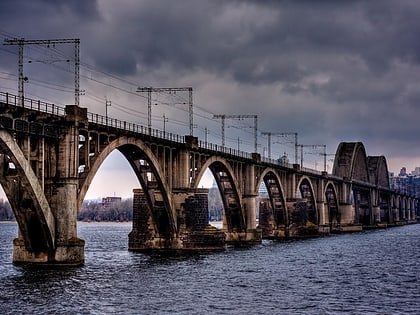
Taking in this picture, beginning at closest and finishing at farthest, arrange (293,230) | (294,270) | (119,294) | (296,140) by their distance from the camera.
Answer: (119,294) → (294,270) → (293,230) → (296,140)

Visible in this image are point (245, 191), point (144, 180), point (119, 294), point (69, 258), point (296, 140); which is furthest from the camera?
point (296, 140)

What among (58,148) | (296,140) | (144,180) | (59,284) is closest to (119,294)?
(59,284)

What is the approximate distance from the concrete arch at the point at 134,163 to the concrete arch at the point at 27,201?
670 cm

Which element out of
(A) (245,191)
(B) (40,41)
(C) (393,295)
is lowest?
(C) (393,295)

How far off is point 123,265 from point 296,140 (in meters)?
98.2

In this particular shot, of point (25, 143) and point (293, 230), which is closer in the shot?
point (25, 143)

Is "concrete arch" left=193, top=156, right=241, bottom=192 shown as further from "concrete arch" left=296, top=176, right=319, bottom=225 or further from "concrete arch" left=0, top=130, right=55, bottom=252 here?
"concrete arch" left=296, top=176, right=319, bottom=225

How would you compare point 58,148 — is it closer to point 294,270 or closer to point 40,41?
point 40,41

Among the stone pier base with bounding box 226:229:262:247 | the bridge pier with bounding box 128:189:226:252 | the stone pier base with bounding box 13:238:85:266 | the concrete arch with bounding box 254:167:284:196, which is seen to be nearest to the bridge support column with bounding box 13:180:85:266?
the stone pier base with bounding box 13:238:85:266

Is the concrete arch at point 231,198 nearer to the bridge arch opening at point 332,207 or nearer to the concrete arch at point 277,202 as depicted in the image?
the concrete arch at point 277,202

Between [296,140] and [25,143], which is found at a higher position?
[296,140]

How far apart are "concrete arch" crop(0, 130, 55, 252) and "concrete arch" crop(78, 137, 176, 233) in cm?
670

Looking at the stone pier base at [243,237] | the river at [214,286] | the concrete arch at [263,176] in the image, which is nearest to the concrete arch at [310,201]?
the concrete arch at [263,176]

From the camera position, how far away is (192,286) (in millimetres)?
55656
